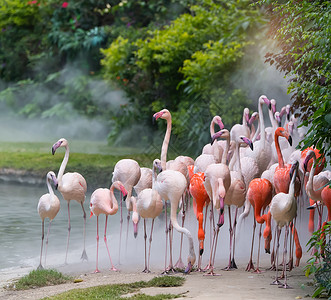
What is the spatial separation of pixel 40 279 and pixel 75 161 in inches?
273

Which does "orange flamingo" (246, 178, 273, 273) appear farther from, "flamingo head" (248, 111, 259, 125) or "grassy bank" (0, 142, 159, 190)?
"grassy bank" (0, 142, 159, 190)

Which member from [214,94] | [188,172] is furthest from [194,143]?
[188,172]

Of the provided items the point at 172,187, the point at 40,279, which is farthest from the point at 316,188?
the point at 40,279

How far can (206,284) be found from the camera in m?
5.09

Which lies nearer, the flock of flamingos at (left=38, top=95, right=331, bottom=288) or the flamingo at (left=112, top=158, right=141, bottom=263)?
the flock of flamingos at (left=38, top=95, right=331, bottom=288)

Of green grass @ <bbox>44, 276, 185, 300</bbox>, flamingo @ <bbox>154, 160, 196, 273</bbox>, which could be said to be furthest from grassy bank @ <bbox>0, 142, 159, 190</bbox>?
green grass @ <bbox>44, 276, 185, 300</bbox>

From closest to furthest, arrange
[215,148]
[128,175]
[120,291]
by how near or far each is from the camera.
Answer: [120,291] → [128,175] → [215,148]

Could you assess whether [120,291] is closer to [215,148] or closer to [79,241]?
[215,148]

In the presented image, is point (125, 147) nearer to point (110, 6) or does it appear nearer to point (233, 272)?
point (110, 6)

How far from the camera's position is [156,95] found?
51.7 feet

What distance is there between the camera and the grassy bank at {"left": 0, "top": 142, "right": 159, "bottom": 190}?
11384 mm

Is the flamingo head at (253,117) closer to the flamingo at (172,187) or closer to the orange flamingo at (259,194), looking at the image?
the orange flamingo at (259,194)

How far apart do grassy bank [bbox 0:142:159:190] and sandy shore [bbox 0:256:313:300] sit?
494 cm

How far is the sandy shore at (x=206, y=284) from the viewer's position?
472 cm
